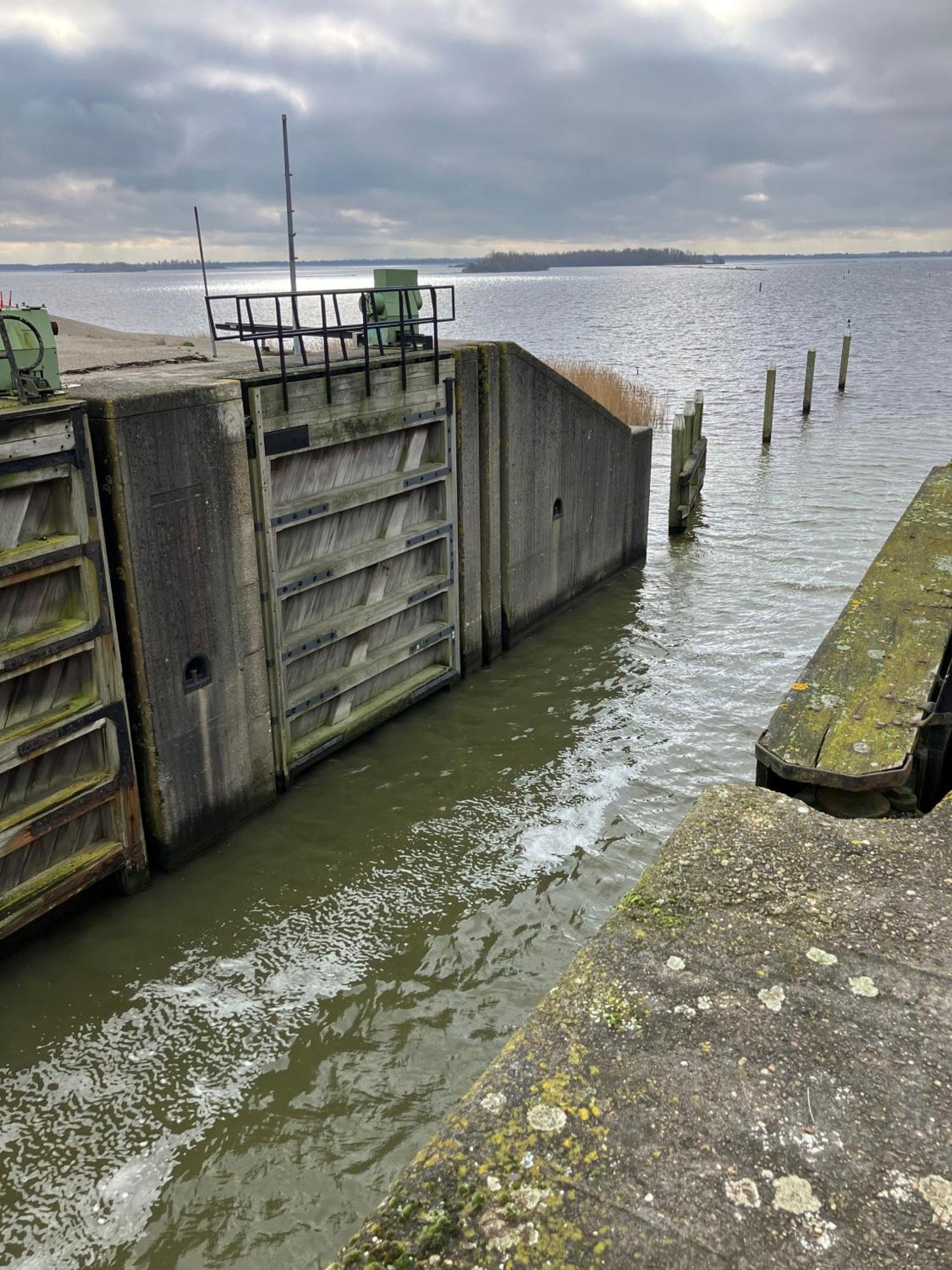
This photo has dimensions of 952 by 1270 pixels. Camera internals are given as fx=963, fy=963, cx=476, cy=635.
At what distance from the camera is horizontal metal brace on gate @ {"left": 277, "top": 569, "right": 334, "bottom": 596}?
896 centimetres

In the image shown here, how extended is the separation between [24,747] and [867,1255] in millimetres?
6114

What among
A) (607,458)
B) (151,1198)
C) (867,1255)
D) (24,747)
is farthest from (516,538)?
(867,1255)

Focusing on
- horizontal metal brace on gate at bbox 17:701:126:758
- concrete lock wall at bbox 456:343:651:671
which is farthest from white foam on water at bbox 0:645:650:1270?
concrete lock wall at bbox 456:343:651:671

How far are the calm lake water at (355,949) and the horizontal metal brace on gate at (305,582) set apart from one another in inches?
78.3

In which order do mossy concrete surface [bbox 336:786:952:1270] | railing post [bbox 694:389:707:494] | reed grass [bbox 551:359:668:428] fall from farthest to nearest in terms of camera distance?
reed grass [bbox 551:359:668:428] → railing post [bbox 694:389:707:494] → mossy concrete surface [bbox 336:786:952:1270]

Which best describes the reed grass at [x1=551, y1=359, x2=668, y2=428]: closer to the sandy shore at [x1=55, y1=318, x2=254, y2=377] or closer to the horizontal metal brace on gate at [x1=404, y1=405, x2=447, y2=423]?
the sandy shore at [x1=55, y1=318, x2=254, y2=377]

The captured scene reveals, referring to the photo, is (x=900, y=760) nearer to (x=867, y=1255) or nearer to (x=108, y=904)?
(x=867, y=1255)

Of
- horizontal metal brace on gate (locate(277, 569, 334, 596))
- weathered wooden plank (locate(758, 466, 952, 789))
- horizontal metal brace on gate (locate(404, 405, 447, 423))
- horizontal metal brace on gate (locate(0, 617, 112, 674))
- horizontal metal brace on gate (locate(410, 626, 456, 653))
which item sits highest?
horizontal metal brace on gate (locate(404, 405, 447, 423))

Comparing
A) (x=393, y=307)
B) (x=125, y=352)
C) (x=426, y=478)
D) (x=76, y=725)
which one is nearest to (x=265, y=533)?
(x=76, y=725)

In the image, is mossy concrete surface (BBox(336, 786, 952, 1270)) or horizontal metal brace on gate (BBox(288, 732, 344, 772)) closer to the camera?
mossy concrete surface (BBox(336, 786, 952, 1270))

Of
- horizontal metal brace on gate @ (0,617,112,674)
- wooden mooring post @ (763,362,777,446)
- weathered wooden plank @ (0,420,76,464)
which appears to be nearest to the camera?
weathered wooden plank @ (0,420,76,464)

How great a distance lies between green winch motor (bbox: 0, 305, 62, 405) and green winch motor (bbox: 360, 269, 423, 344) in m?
3.92

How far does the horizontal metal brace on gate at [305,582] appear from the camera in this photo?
8.96m

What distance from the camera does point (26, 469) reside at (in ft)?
21.4
